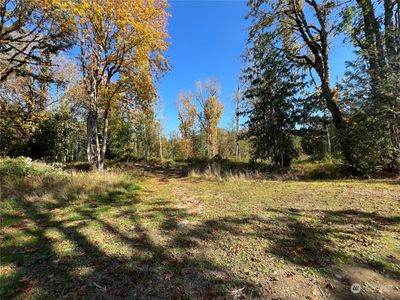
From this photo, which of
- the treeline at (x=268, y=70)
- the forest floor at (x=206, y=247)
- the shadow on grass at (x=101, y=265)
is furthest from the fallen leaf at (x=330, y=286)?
the treeline at (x=268, y=70)

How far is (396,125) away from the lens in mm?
7922

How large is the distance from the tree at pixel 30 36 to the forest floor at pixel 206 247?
7192 mm

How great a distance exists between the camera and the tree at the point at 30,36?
9086 millimetres

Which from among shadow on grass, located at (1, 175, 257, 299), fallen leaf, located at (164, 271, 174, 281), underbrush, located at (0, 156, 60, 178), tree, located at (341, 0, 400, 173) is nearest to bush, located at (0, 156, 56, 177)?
underbrush, located at (0, 156, 60, 178)

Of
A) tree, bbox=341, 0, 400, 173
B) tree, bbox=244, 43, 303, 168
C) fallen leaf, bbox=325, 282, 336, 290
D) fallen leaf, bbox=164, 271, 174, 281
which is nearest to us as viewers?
fallen leaf, bbox=325, 282, 336, 290

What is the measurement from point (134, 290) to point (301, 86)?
1187cm

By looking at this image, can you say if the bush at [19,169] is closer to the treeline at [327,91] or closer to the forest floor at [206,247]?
the forest floor at [206,247]

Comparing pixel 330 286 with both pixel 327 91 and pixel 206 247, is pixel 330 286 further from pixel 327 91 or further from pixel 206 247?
pixel 327 91

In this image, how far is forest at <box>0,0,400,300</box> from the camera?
2.67m

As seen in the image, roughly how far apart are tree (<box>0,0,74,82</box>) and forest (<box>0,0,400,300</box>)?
6 centimetres

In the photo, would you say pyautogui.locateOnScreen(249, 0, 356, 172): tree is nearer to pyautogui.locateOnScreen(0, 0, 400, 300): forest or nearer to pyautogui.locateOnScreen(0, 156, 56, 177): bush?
pyautogui.locateOnScreen(0, 0, 400, 300): forest

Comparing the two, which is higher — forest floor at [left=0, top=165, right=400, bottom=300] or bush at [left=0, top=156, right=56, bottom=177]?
bush at [left=0, top=156, right=56, bottom=177]

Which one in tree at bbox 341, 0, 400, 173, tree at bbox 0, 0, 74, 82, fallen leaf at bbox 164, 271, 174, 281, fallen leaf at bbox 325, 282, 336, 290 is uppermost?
tree at bbox 0, 0, 74, 82

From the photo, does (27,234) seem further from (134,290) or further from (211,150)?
(211,150)
